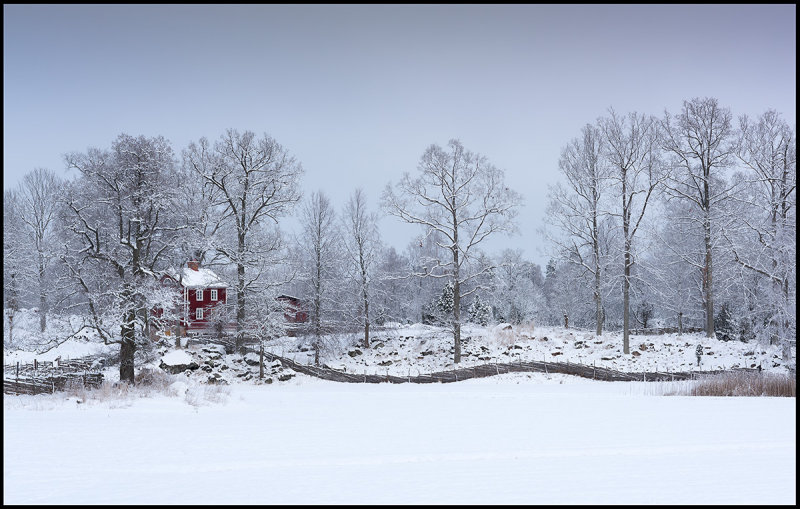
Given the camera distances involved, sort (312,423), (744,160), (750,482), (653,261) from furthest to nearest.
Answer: (653,261) → (744,160) → (312,423) → (750,482)

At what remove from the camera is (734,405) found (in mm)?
18516

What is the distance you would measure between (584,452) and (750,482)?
3064mm

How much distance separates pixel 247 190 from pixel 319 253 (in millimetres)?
6352

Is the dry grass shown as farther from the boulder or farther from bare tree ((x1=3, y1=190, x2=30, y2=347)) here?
bare tree ((x1=3, y1=190, x2=30, y2=347))

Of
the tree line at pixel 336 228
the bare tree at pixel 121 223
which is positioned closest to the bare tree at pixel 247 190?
the tree line at pixel 336 228

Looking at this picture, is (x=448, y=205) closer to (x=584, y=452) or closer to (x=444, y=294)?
(x=444, y=294)

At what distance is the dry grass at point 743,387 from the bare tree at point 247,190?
21107mm

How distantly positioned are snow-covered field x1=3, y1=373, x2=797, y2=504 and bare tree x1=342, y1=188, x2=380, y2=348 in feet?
60.1

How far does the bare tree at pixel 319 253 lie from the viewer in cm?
3434

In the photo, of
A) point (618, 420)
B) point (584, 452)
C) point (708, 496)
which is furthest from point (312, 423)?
point (708, 496)

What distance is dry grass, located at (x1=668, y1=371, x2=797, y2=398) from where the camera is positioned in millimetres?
22031

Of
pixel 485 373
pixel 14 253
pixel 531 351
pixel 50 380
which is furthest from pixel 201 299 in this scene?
pixel 531 351

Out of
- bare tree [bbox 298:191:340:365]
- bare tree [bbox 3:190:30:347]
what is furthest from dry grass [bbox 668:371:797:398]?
bare tree [bbox 3:190:30:347]

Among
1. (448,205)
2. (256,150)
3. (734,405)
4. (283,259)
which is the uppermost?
(256,150)
